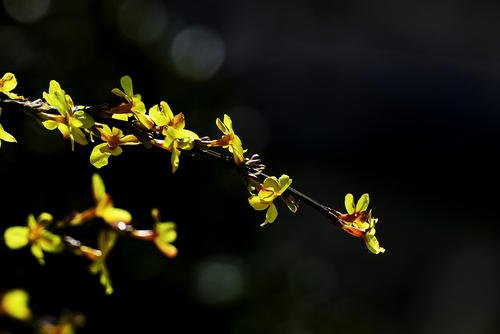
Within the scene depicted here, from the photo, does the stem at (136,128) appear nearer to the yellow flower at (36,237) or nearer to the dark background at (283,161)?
the yellow flower at (36,237)

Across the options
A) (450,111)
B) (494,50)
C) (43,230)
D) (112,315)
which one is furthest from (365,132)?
(43,230)

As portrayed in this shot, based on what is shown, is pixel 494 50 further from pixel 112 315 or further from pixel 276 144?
pixel 112 315

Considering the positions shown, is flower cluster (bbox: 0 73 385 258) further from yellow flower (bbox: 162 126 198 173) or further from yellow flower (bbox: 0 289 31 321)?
yellow flower (bbox: 0 289 31 321)

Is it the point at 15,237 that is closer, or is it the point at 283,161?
the point at 15,237

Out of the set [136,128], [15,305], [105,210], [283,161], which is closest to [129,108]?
[136,128]

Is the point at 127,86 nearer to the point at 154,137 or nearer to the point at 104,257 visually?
the point at 154,137

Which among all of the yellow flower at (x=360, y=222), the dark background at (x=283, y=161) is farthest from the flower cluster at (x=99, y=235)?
the dark background at (x=283, y=161)
